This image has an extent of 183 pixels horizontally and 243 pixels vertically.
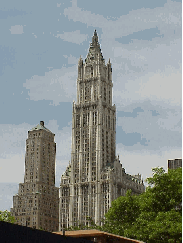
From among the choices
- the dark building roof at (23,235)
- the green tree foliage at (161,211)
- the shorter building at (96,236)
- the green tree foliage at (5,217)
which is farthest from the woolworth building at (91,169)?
the dark building roof at (23,235)

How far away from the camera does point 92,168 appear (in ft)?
620

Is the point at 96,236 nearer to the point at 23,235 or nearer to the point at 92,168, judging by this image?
the point at 23,235

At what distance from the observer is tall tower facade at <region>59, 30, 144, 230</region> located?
18275 centimetres

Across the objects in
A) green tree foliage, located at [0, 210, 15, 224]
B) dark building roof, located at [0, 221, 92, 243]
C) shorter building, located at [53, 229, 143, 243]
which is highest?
dark building roof, located at [0, 221, 92, 243]

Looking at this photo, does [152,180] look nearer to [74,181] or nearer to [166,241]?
[166,241]

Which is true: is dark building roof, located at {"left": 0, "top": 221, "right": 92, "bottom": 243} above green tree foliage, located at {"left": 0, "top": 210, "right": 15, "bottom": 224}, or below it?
above

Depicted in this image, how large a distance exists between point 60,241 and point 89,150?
147297mm

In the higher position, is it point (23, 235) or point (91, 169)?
point (91, 169)

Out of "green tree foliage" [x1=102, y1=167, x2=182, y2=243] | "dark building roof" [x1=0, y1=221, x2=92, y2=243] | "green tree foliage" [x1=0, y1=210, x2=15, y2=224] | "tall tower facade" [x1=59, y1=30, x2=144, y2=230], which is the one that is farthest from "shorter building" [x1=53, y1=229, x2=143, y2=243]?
"tall tower facade" [x1=59, y1=30, x2=144, y2=230]

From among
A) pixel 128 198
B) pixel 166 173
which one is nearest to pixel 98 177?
pixel 128 198

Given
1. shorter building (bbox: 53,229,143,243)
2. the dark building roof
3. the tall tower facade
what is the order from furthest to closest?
the tall tower facade → shorter building (bbox: 53,229,143,243) → the dark building roof

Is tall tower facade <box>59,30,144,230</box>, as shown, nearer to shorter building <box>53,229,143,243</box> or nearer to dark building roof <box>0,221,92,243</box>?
shorter building <box>53,229,143,243</box>

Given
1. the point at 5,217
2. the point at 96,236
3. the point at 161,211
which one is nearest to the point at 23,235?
the point at 96,236

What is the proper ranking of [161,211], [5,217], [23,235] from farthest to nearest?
[5,217]
[161,211]
[23,235]
